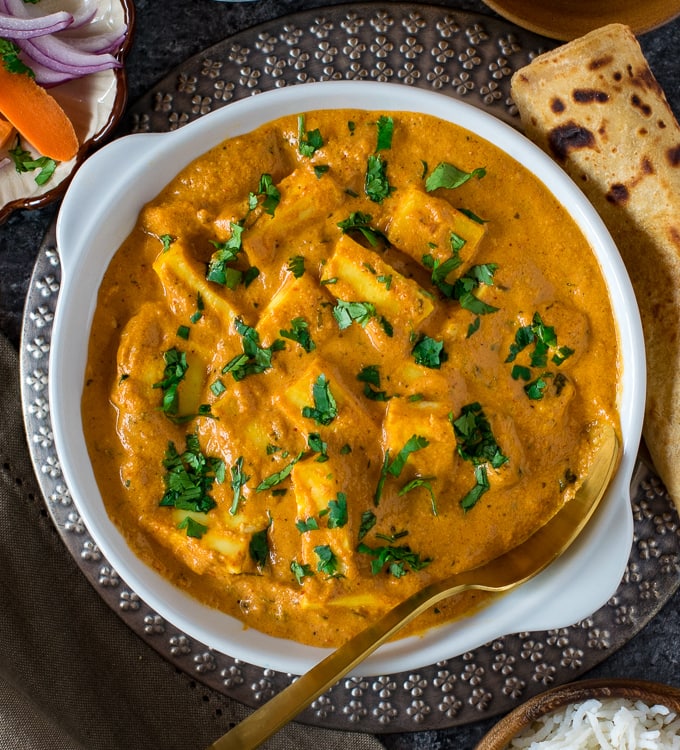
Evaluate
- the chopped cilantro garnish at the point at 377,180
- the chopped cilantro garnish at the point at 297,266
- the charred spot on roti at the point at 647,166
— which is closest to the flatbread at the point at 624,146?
the charred spot on roti at the point at 647,166

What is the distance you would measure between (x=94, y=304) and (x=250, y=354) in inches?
27.9

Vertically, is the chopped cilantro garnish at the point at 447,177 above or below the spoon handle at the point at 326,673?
above

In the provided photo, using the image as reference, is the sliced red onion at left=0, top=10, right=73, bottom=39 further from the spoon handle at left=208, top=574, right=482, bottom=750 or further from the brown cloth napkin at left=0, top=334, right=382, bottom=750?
the spoon handle at left=208, top=574, right=482, bottom=750

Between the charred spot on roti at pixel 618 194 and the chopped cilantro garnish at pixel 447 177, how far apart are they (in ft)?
1.96

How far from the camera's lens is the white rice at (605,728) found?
3.93m

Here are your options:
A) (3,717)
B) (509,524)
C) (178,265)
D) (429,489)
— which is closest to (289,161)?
(178,265)

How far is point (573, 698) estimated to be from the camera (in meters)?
3.83

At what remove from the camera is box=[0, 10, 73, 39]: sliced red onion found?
3.71 m

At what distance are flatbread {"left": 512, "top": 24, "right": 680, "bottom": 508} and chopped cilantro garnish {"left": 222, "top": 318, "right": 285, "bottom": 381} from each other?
1.51 m

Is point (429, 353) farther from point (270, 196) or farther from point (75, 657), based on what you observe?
point (75, 657)

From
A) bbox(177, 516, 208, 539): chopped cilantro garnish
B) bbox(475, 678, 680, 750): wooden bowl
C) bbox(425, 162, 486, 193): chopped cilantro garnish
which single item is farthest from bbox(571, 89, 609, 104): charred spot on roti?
bbox(475, 678, 680, 750): wooden bowl

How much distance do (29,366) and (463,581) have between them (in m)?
2.23

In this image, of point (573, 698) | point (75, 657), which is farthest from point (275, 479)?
point (573, 698)

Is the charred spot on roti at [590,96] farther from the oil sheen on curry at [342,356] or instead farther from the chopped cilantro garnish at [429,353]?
the chopped cilantro garnish at [429,353]
